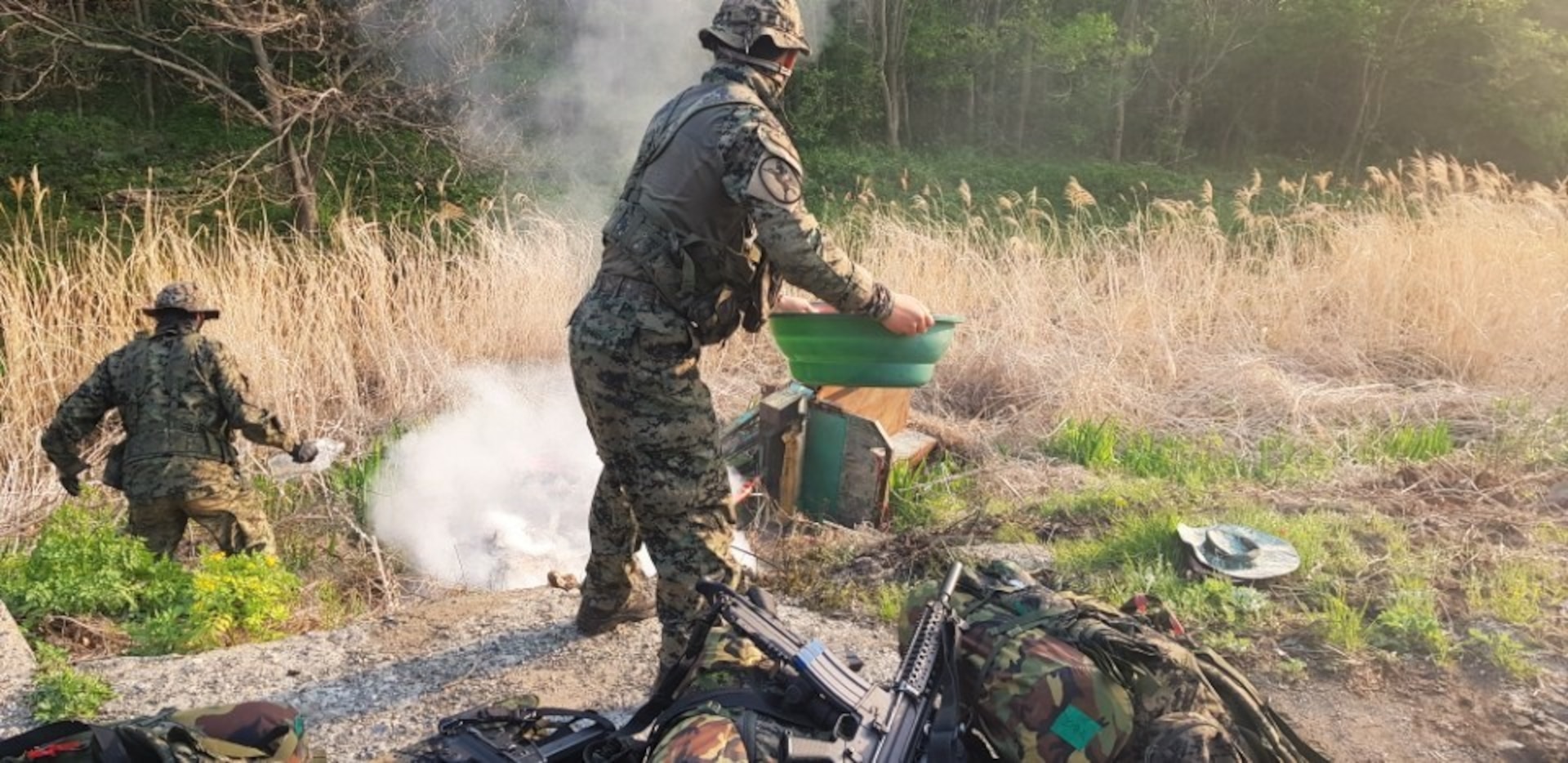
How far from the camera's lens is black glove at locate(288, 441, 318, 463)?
4441 mm

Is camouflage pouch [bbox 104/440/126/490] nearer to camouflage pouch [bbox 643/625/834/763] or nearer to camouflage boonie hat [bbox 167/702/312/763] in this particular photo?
camouflage boonie hat [bbox 167/702/312/763]

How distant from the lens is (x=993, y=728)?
1.90 meters

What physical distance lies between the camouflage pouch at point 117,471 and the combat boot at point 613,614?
7.51 feet

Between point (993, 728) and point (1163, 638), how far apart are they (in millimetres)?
395

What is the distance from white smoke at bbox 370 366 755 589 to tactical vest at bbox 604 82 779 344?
1572mm

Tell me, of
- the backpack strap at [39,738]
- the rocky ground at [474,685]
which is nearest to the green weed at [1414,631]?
the rocky ground at [474,685]

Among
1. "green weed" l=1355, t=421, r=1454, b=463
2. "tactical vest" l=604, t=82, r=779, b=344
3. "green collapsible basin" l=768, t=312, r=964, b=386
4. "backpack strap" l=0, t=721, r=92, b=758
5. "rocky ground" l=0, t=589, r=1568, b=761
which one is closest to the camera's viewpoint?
"backpack strap" l=0, t=721, r=92, b=758

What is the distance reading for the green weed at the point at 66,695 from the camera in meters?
2.75

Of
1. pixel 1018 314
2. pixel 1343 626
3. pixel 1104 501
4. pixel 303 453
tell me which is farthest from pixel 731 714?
pixel 1018 314

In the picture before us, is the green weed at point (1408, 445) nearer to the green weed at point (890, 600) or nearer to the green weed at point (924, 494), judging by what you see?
the green weed at point (924, 494)

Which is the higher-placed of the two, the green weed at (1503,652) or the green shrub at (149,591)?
the green weed at (1503,652)

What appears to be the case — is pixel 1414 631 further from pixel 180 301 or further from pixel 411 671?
pixel 180 301

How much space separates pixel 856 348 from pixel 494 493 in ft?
8.19

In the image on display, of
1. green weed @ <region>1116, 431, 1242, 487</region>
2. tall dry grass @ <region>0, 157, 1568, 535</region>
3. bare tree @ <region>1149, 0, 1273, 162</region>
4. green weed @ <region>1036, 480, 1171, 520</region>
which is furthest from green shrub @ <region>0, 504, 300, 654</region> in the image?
bare tree @ <region>1149, 0, 1273, 162</region>
